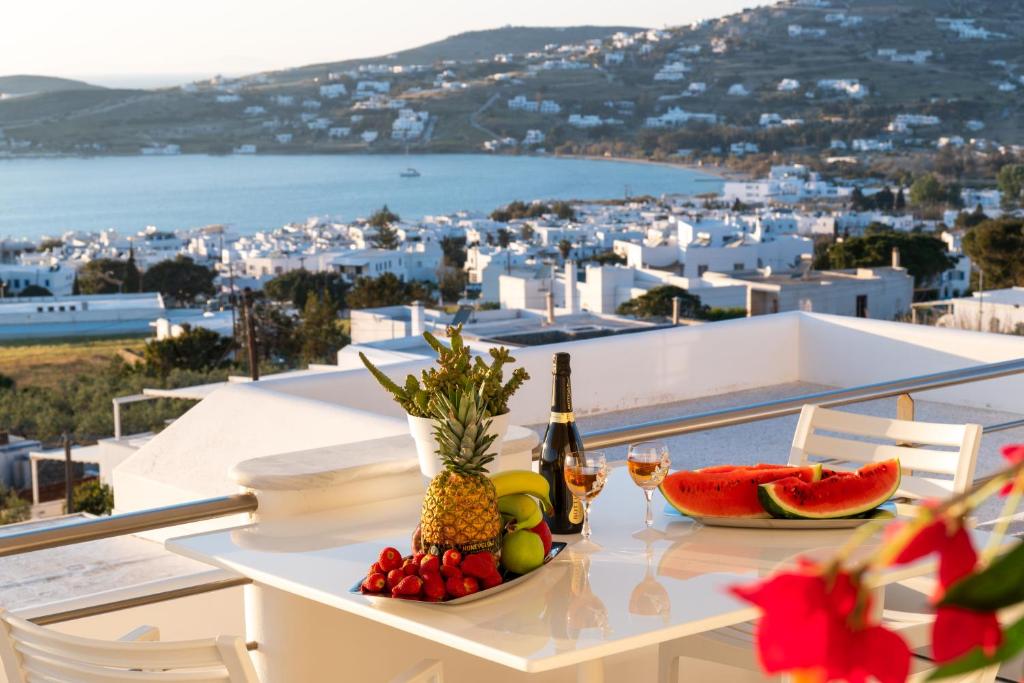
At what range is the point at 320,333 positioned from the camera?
31172 mm

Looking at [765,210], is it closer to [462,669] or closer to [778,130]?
[778,130]

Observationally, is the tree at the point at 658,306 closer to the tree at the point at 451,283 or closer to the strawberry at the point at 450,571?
the tree at the point at 451,283

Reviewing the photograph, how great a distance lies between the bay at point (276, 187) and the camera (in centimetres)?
5925

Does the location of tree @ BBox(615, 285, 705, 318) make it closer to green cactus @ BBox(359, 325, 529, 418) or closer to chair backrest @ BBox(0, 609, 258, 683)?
green cactus @ BBox(359, 325, 529, 418)

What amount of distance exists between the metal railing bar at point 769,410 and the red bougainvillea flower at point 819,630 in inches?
79.0

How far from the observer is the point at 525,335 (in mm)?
13344

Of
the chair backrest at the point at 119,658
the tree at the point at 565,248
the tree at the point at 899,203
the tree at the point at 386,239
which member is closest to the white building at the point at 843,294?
the chair backrest at the point at 119,658

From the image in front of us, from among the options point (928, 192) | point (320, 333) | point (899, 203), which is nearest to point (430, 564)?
point (320, 333)

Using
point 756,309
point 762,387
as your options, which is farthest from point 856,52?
point 762,387

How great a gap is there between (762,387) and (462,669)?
449cm

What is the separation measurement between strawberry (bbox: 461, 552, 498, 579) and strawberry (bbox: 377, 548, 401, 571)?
0.30 feet

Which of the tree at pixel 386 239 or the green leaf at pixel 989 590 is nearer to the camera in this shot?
the green leaf at pixel 989 590

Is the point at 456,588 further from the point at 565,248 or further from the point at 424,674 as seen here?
the point at 565,248

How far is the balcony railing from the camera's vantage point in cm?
185
